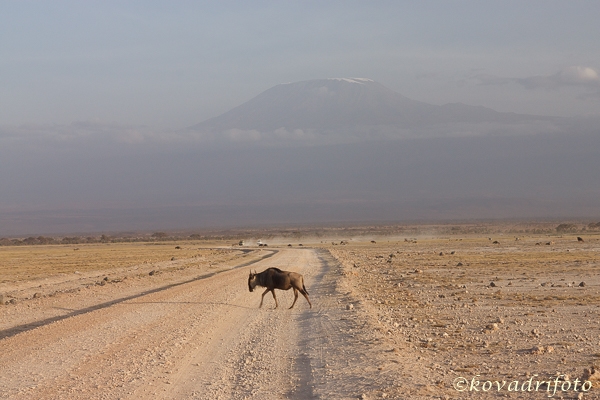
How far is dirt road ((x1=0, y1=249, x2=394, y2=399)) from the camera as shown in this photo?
1022cm

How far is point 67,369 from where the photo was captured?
11758mm

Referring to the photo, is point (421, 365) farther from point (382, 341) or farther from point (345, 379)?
point (382, 341)

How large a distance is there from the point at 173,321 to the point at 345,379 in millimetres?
7986

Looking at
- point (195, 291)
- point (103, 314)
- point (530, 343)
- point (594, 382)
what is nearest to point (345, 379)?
point (594, 382)

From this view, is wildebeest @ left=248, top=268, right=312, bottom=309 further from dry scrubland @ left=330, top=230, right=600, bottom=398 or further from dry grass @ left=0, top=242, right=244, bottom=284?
dry grass @ left=0, top=242, right=244, bottom=284

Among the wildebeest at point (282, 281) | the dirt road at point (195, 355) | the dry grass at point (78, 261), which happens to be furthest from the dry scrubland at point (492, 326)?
the dry grass at point (78, 261)

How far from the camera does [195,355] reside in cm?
1287

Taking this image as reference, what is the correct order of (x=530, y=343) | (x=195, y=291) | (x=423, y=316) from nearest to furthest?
(x=530, y=343)
(x=423, y=316)
(x=195, y=291)

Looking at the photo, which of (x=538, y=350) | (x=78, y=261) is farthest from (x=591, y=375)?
(x=78, y=261)

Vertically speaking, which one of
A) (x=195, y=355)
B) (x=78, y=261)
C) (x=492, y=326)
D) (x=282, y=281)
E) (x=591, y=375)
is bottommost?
(x=78, y=261)

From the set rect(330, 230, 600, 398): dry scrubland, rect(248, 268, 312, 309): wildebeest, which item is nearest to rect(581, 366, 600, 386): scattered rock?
rect(330, 230, 600, 398): dry scrubland

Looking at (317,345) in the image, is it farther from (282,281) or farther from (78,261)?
(78,261)

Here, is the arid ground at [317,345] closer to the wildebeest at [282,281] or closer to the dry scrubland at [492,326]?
the dry scrubland at [492,326]

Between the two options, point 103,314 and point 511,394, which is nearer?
point 511,394
